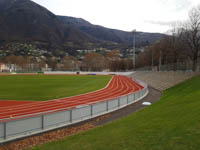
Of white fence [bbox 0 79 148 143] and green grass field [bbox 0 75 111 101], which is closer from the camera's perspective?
white fence [bbox 0 79 148 143]

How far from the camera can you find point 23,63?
577 ft

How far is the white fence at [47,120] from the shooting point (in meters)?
10.1

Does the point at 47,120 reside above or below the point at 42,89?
above

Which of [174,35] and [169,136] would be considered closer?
[169,136]

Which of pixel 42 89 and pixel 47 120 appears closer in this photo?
pixel 47 120

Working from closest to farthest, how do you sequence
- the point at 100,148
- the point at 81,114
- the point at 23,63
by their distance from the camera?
1. the point at 100,148
2. the point at 81,114
3. the point at 23,63

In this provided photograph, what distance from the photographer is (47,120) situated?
1206cm

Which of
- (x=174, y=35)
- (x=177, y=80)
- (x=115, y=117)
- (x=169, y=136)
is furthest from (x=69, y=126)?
(x=174, y=35)

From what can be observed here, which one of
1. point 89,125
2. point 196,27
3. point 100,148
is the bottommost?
point 89,125

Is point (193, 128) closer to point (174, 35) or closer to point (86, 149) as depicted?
point (86, 149)

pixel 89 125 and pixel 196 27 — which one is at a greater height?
pixel 196 27

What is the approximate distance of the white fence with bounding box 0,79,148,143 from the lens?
1012 centimetres

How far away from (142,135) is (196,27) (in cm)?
3630

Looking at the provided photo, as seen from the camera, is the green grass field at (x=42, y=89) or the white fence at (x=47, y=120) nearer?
the white fence at (x=47, y=120)
